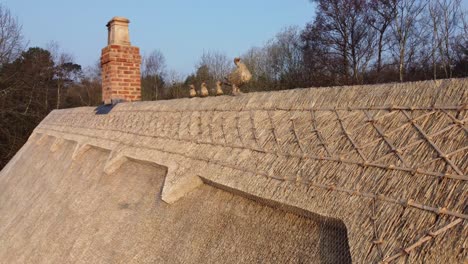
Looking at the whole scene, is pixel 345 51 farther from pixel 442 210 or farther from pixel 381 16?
pixel 442 210

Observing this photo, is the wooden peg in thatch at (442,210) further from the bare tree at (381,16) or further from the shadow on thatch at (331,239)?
the bare tree at (381,16)

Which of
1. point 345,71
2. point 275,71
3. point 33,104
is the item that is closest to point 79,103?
point 33,104

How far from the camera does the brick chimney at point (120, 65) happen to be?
8.05m

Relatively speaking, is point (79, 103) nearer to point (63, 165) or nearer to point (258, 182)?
point (63, 165)

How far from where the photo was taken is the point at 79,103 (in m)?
24.2

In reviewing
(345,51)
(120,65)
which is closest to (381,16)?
(345,51)

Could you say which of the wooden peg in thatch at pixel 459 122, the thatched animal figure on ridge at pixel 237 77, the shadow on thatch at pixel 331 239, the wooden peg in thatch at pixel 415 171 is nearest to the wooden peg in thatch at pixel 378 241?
the shadow on thatch at pixel 331 239

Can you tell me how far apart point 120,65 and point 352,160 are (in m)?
6.72

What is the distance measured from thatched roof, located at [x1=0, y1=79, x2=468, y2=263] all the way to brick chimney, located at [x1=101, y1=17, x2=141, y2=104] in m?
4.22

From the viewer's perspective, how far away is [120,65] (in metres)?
8.12

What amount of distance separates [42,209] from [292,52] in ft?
42.0

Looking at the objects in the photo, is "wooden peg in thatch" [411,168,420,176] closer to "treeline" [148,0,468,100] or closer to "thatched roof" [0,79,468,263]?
"thatched roof" [0,79,468,263]

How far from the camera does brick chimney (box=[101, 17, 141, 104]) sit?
8055 mm

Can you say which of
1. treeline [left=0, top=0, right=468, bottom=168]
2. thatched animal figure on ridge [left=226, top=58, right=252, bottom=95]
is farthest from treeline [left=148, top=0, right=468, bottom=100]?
thatched animal figure on ridge [left=226, top=58, right=252, bottom=95]
